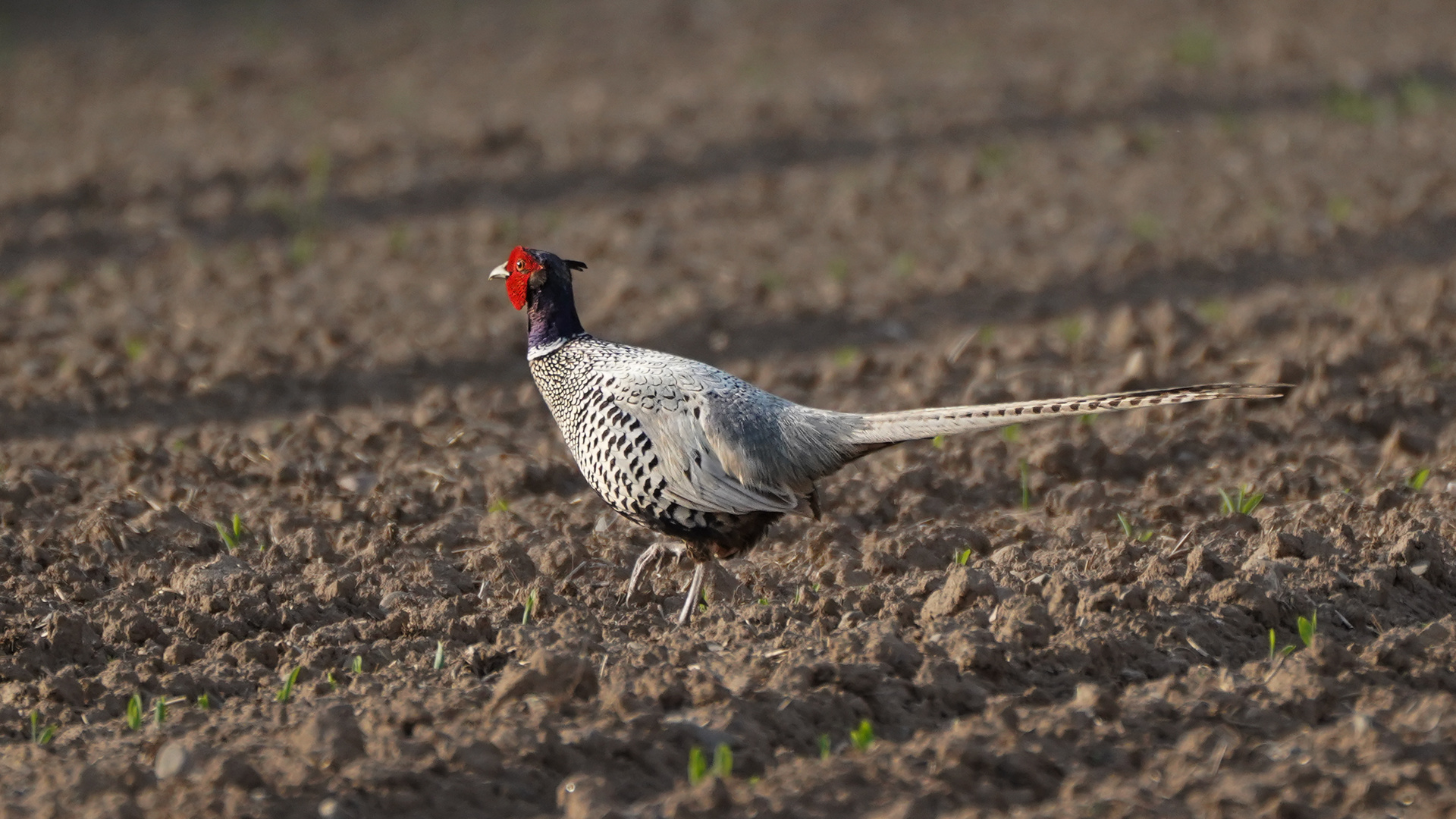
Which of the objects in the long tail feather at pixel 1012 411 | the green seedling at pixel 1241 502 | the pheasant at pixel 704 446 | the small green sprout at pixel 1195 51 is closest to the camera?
the long tail feather at pixel 1012 411

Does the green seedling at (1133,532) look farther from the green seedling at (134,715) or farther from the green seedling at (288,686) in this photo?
the green seedling at (134,715)

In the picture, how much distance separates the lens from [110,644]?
473cm

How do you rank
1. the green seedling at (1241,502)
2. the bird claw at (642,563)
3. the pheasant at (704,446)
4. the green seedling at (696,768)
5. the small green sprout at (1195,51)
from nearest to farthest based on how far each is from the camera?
the green seedling at (696,768) → the pheasant at (704,446) → the bird claw at (642,563) → the green seedling at (1241,502) → the small green sprout at (1195,51)

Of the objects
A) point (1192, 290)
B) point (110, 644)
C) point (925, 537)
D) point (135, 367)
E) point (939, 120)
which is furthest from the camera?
point (939, 120)

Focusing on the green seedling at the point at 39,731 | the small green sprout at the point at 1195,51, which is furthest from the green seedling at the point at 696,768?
the small green sprout at the point at 1195,51

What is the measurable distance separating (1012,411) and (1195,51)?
32.1 ft

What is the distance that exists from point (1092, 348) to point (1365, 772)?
4204 millimetres

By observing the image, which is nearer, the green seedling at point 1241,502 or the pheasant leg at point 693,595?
the pheasant leg at point 693,595

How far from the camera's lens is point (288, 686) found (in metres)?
4.29

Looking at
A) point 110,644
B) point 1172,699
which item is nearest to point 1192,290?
point 1172,699

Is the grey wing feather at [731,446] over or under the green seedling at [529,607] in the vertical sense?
over

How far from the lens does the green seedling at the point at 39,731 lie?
4.10 metres

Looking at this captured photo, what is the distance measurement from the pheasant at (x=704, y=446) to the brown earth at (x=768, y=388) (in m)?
0.26

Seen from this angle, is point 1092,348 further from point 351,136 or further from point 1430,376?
point 351,136
